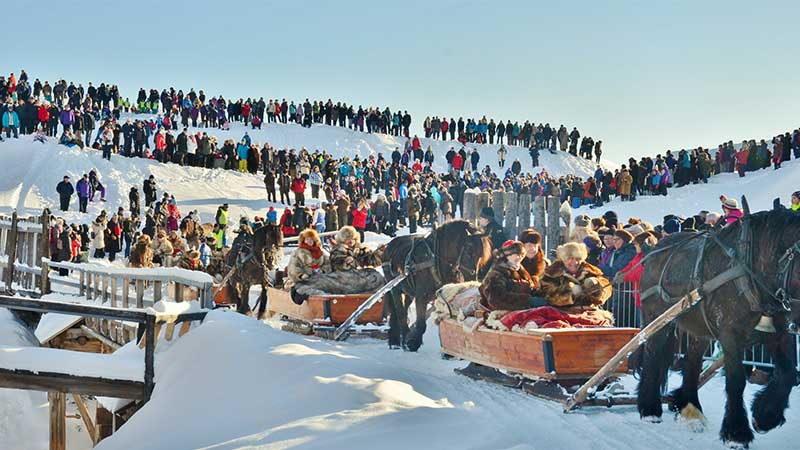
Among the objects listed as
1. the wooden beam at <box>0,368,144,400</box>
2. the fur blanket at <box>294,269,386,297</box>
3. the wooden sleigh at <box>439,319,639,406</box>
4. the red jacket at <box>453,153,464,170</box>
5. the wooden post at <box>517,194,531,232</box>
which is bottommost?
the wooden beam at <box>0,368,144,400</box>

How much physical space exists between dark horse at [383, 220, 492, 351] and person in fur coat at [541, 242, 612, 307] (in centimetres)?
322

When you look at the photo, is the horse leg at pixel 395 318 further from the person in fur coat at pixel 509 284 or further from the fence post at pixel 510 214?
the fence post at pixel 510 214

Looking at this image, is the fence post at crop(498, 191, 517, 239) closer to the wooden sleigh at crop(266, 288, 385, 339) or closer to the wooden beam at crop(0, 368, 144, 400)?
the wooden sleigh at crop(266, 288, 385, 339)

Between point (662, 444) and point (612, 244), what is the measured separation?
16.9 feet

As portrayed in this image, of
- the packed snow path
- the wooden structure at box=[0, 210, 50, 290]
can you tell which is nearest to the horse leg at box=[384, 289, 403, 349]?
the packed snow path

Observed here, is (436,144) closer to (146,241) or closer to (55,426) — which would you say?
(146,241)

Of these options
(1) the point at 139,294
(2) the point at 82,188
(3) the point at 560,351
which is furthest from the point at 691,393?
(2) the point at 82,188

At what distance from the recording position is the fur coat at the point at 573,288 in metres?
9.39

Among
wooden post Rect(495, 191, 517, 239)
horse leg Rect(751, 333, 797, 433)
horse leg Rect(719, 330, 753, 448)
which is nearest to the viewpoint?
horse leg Rect(719, 330, 753, 448)

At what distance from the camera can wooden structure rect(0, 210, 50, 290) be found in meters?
19.8

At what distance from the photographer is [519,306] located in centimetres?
942

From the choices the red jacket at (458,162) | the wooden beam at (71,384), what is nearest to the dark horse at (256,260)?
the wooden beam at (71,384)

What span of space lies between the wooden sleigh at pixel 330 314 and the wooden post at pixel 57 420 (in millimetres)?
3572

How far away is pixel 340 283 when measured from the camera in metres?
14.5
